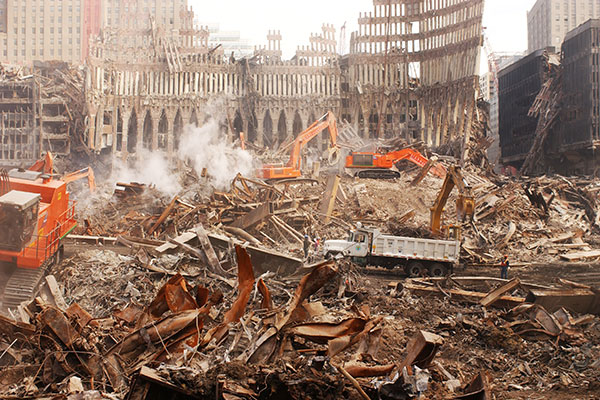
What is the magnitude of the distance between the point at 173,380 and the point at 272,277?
29.7 ft

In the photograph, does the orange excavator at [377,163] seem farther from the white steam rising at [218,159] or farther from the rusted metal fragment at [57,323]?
the rusted metal fragment at [57,323]

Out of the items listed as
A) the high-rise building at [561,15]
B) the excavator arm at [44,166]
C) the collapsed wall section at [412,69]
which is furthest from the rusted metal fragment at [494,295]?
the high-rise building at [561,15]

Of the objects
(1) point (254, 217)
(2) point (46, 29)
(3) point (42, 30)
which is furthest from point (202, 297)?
(3) point (42, 30)

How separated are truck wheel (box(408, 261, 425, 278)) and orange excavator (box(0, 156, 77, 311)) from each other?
1138 cm

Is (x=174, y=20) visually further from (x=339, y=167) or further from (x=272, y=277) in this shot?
(x=272, y=277)

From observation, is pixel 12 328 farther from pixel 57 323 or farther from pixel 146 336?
pixel 146 336

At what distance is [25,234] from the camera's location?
599 inches

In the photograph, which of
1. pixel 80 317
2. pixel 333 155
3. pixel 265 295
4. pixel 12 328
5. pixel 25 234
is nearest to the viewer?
pixel 12 328

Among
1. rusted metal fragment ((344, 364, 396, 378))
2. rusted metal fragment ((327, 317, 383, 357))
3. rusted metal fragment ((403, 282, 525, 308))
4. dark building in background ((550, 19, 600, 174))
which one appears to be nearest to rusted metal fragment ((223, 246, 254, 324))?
rusted metal fragment ((327, 317, 383, 357))

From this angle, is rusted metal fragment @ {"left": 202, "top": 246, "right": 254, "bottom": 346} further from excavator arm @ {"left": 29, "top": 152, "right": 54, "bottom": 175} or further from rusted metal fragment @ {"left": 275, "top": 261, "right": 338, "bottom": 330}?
excavator arm @ {"left": 29, "top": 152, "right": 54, "bottom": 175}

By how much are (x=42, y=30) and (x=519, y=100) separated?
8377 cm

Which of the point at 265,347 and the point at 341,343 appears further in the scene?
the point at 341,343

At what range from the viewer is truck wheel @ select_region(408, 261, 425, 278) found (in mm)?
19453

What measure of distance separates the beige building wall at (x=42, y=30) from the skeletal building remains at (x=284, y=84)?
6027cm
